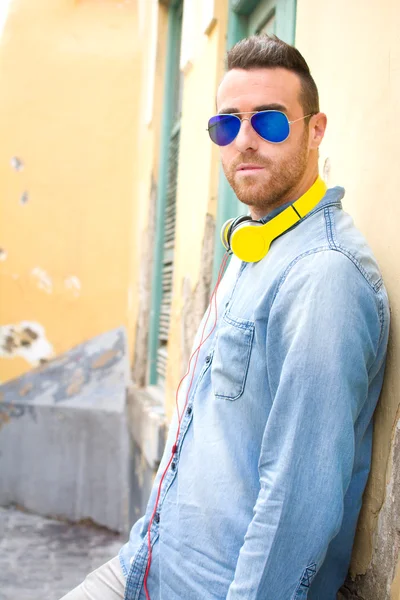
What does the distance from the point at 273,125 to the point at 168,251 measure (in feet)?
13.1

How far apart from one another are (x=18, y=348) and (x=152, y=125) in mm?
2492

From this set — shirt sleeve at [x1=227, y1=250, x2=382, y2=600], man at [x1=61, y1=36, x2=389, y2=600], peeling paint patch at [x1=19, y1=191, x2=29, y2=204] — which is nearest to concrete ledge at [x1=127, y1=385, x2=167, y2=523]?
peeling paint patch at [x1=19, y1=191, x2=29, y2=204]

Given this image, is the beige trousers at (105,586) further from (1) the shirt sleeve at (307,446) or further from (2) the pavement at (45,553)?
(2) the pavement at (45,553)

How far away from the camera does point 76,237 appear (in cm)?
686

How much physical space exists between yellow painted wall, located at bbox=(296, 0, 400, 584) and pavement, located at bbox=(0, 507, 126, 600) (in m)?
3.67

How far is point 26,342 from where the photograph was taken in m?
6.73

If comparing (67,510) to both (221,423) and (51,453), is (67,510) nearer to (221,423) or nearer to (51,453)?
(51,453)

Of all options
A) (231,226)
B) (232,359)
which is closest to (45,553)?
(231,226)

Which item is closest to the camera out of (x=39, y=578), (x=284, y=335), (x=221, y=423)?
(x=284, y=335)

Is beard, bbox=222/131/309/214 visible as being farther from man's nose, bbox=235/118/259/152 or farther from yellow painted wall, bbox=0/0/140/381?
yellow painted wall, bbox=0/0/140/381

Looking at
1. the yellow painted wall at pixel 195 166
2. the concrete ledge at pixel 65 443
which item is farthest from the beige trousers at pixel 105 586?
the concrete ledge at pixel 65 443

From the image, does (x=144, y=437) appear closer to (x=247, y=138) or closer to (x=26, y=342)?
(x=26, y=342)

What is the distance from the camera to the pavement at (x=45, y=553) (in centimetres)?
474

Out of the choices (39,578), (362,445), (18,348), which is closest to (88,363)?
(18,348)
